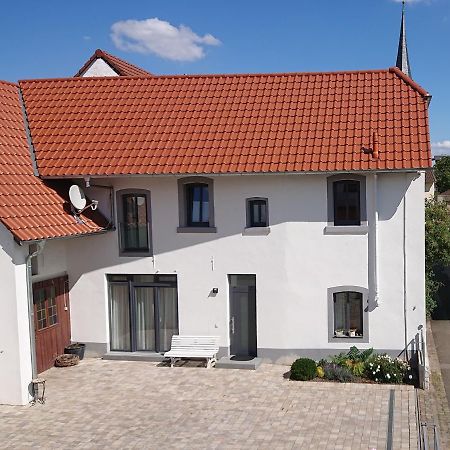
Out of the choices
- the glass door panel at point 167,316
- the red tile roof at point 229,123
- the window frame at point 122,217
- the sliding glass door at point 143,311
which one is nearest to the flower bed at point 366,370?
the glass door panel at point 167,316

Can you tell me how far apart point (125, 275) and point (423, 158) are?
28.6 ft

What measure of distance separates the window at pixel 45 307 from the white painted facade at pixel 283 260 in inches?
21.2

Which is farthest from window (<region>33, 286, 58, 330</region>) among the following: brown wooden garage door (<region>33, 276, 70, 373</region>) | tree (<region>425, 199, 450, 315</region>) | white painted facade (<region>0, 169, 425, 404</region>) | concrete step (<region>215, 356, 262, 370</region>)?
tree (<region>425, 199, 450, 315</region>)

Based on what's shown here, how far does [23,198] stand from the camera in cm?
1559

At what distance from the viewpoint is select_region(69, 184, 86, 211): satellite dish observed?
16.6m

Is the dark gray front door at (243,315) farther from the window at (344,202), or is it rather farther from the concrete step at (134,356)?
the window at (344,202)

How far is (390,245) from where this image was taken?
16.5 meters

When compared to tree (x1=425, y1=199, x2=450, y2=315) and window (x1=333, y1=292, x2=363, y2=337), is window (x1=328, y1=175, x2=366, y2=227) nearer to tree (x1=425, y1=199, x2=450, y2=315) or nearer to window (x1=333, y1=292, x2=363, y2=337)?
window (x1=333, y1=292, x2=363, y2=337)

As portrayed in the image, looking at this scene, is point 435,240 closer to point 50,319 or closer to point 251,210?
point 251,210

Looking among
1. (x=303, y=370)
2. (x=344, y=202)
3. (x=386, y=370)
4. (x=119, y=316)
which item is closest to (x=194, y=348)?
(x=119, y=316)

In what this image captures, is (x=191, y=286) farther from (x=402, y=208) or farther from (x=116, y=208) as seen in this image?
(x=402, y=208)

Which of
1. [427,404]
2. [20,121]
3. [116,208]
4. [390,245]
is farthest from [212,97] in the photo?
[427,404]

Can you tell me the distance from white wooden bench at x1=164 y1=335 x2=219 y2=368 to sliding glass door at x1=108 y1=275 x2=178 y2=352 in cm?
49

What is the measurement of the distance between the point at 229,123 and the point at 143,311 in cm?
591
